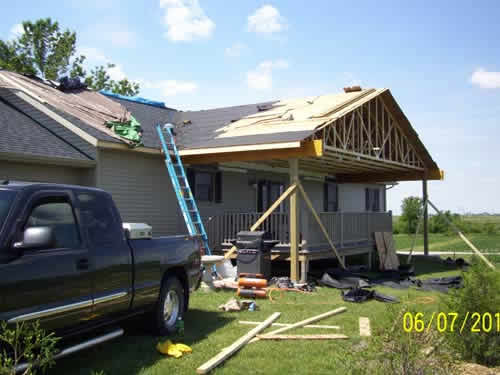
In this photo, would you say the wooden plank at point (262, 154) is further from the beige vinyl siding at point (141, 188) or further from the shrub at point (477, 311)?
the shrub at point (477, 311)

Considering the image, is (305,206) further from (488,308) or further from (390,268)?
(488,308)

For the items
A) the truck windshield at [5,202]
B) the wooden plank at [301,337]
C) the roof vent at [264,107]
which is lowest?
the wooden plank at [301,337]

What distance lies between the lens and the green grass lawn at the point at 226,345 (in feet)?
20.6

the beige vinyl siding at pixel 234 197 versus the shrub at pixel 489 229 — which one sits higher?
the beige vinyl siding at pixel 234 197

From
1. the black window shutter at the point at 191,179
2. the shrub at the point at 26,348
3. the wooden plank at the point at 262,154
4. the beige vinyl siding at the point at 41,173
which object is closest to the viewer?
the shrub at the point at 26,348

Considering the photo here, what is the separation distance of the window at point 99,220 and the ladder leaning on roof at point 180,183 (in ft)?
21.9

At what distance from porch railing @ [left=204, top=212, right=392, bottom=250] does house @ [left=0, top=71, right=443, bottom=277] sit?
30mm

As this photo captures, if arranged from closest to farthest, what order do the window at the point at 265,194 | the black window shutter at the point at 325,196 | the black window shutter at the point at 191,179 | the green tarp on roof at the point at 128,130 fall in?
the green tarp on roof at the point at 128,130 → the black window shutter at the point at 191,179 → the window at the point at 265,194 → the black window shutter at the point at 325,196

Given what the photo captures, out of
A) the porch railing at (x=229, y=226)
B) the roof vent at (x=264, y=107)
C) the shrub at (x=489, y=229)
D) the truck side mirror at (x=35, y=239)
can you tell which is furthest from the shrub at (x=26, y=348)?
the shrub at (x=489, y=229)

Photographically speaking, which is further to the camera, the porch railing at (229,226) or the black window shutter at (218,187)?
the black window shutter at (218,187)

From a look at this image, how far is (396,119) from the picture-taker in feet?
60.5

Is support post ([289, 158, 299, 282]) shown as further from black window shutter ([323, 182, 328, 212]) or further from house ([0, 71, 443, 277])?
black window shutter ([323, 182, 328, 212])

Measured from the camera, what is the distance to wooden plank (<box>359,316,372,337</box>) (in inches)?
316

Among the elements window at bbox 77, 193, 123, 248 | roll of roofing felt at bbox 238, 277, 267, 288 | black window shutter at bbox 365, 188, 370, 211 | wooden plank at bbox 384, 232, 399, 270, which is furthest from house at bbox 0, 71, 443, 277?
black window shutter at bbox 365, 188, 370, 211
